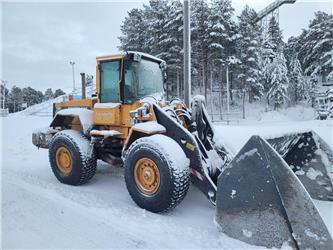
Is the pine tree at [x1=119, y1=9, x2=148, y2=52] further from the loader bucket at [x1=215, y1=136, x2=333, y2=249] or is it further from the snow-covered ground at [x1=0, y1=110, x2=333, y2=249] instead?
the loader bucket at [x1=215, y1=136, x2=333, y2=249]

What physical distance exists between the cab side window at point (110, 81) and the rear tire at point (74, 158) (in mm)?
878

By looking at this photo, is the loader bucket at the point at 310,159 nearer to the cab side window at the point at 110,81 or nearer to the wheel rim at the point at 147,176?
the wheel rim at the point at 147,176

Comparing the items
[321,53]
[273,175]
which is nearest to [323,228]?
[273,175]

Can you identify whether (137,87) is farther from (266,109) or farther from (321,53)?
(321,53)

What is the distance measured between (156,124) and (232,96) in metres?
33.1

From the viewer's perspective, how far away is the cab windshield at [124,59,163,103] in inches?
206

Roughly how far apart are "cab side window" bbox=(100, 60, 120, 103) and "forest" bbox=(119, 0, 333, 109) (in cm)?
1704

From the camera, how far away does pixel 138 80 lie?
529 cm

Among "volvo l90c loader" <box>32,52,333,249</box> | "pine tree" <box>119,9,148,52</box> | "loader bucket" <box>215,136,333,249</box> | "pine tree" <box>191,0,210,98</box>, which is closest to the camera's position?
"loader bucket" <box>215,136,333,249</box>

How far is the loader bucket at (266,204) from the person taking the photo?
10.4 ft

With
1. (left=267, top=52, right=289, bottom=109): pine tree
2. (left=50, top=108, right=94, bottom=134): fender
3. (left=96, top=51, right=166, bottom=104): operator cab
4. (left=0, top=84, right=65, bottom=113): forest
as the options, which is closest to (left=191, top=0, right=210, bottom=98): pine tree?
(left=267, top=52, right=289, bottom=109): pine tree

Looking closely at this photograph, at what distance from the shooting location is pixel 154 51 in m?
28.2

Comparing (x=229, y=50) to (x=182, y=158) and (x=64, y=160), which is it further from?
(x=182, y=158)

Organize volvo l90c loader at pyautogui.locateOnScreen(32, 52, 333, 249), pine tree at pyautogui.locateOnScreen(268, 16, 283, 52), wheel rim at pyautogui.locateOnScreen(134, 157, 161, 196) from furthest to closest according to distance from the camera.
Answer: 1. pine tree at pyautogui.locateOnScreen(268, 16, 283, 52)
2. wheel rim at pyautogui.locateOnScreen(134, 157, 161, 196)
3. volvo l90c loader at pyautogui.locateOnScreen(32, 52, 333, 249)
